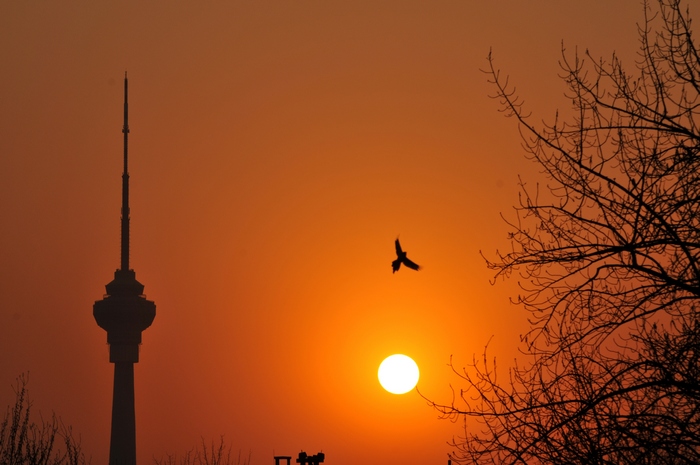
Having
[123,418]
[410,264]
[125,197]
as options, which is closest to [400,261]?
[410,264]

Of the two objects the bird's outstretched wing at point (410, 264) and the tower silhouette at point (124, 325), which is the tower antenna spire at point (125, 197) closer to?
the tower silhouette at point (124, 325)

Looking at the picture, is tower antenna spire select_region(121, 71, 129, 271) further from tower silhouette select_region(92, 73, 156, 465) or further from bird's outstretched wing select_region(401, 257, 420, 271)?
bird's outstretched wing select_region(401, 257, 420, 271)

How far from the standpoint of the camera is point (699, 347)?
32.5ft

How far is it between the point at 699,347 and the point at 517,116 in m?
3.03

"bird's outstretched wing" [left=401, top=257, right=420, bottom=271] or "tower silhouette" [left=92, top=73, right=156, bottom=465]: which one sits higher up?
"tower silhouette" [left=92, top=73, right=156, bottom=465]

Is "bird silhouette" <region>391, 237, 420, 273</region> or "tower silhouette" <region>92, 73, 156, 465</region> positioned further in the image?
"tower silhouette" <region>92, 73, 156, 465</region>

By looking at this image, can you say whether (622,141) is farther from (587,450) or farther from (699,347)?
(587,450)

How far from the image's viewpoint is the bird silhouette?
1513 centimetres

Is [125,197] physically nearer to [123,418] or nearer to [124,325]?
[124,325]

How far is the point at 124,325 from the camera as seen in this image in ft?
533

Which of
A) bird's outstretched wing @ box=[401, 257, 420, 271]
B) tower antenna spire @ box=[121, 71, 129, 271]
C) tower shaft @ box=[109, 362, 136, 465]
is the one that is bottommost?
bird's outstretched wing @ box=[401, 257, 420, 271]

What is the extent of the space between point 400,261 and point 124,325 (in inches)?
5942

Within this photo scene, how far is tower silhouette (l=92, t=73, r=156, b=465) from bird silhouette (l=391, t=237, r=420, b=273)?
145 metres

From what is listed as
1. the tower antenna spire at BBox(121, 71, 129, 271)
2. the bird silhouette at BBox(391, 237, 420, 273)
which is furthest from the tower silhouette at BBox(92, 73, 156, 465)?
the bird silhouette at BBox(391, 237, 420, 273)
